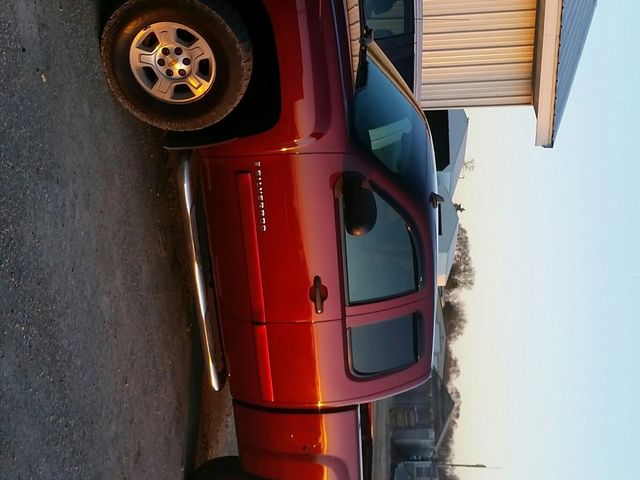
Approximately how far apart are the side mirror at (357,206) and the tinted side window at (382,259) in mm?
173

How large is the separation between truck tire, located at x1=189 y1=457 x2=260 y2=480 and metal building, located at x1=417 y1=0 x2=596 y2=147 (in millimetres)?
6346

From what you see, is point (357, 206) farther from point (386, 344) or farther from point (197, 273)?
point (197, 273)

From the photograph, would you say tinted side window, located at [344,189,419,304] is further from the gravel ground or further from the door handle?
the gravel ground

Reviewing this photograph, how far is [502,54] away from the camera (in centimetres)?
1012

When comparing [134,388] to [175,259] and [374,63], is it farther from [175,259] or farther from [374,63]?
[374,63]

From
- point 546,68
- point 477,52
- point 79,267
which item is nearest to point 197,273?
point 79,267

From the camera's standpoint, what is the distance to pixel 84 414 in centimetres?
424

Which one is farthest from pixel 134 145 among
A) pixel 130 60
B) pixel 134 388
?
pixel 134 388

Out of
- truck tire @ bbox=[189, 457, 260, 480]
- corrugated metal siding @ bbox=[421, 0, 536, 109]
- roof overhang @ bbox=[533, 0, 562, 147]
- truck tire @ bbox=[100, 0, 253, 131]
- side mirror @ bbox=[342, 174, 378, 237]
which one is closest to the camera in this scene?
truck tire @ bbox=[100, 0, 253, 131]

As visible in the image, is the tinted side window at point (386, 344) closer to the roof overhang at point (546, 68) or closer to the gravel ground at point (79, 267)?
the gravel ground at point (79, 267)

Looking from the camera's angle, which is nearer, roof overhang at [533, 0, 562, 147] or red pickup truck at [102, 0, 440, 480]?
red pickup truck at [102, 0, 440, 480]

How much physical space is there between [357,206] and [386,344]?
1212 mm

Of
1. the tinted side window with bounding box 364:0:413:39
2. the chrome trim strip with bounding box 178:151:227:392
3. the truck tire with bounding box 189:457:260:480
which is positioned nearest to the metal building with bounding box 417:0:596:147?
the tinted side window with bounding box 364:0:413:39

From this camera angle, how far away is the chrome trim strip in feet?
17.2
